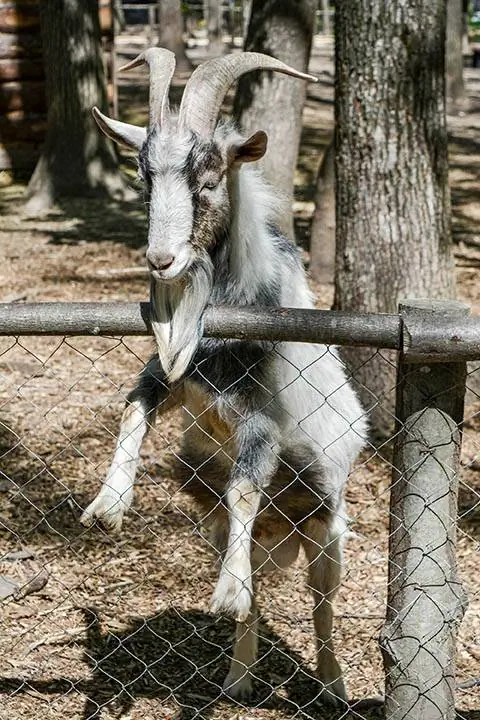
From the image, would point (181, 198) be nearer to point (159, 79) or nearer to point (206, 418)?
point (159, 79)

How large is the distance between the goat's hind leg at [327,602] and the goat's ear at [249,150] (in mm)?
1534

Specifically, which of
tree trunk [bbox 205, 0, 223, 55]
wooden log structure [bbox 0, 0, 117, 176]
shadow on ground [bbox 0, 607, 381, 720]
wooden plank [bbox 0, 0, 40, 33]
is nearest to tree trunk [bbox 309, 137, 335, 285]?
shadow on ground [bbox 0, 607, 381, 720]

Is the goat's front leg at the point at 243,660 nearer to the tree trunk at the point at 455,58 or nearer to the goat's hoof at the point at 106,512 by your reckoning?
the goat's hoof at the point at 106,512

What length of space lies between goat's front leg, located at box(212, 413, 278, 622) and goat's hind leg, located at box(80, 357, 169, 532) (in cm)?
34

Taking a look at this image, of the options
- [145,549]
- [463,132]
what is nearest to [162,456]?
[145,549]

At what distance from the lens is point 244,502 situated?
12.1 feet

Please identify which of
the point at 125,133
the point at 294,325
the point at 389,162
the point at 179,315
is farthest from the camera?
the point at 389,162

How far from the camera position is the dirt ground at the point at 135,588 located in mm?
4363

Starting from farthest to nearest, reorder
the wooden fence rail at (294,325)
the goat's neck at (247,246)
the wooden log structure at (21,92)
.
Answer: the wooden log structure at (21,92) < the goat's neck at (247,246) < the wooden fence rail at (294,325)

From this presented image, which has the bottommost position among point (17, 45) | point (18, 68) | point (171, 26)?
point (171, 26)

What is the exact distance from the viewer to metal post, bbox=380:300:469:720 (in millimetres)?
3195

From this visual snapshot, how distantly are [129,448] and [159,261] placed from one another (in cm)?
73

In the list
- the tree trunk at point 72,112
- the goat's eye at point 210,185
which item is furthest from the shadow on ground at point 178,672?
the tree trunk at point 72,112

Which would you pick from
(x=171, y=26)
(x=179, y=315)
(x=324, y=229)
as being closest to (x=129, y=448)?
(x=179, y=315)
